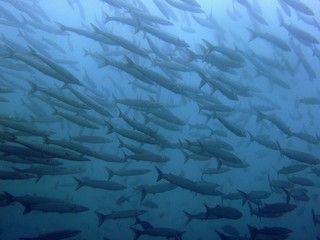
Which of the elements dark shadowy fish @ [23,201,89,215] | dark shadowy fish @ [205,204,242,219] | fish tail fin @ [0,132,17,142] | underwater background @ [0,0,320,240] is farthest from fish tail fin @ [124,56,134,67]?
dark shadowy fish @ [205,204,242,219]

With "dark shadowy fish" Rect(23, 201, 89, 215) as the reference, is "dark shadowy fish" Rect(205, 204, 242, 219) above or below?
above

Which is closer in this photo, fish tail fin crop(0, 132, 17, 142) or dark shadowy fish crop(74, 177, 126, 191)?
fish tail fin crop(0, 132, 17, 142)

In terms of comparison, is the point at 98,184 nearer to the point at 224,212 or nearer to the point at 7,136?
the point at 7,136

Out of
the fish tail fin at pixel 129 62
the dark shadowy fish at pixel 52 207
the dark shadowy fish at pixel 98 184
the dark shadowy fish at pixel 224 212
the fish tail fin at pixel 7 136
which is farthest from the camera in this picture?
the dark shadowy fish at pixel 98 184

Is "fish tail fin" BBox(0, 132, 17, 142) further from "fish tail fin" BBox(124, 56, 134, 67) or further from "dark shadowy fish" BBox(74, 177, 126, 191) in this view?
"fish tail fin" BBox(124, 56, 134, 67)

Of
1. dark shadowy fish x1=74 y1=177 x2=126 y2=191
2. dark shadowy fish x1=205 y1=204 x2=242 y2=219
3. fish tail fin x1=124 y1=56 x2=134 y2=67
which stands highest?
A: fish tail fin x1=124 y1=56 x2=134 y2=67

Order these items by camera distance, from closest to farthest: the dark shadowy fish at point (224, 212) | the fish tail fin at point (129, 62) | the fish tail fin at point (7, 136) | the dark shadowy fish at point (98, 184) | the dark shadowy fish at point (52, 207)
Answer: the fish tail fin at point (7, 136), the dark shadowy fish at point (52, 207), the fish tail fin at point (129, 62), the dark shadowy fish at point (224, 212), the dark shadowy fish at point (98, 184)

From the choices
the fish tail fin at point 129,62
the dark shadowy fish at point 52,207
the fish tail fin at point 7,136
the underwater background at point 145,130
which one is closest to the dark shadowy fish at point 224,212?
the underwater background at point 145,130

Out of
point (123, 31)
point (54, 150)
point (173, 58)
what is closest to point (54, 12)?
point (123, 31)

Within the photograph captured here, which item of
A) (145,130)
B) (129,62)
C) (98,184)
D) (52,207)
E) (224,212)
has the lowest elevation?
(52,207)

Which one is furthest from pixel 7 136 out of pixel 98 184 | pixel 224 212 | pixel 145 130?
pixel 224 212

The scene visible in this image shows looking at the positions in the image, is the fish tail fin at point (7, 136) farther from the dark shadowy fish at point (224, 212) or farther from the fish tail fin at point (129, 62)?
the dark shadowy fish at point (224, 212)

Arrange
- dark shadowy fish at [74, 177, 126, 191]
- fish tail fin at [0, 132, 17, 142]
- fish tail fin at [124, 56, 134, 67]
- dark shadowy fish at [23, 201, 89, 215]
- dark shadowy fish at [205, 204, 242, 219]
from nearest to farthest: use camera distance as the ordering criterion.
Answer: fish tail fin at [0, 132, 17, 142], dark shadowy fish at [23, 201, 89, 215], fish tail fin at [124, 56, 134, 67], dark shadowy fish at [205, 204, 242, 219], dark shadowy fish at [74, 177, 126, 191]

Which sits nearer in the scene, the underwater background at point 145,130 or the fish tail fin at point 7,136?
the fish tail fin at point 7,136
